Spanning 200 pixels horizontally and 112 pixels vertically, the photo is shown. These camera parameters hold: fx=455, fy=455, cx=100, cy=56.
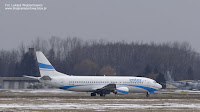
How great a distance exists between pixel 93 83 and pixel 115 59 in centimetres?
5759

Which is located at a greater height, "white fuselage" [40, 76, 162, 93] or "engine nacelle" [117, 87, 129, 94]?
"white fuselage" [40, 76, 162, 93]

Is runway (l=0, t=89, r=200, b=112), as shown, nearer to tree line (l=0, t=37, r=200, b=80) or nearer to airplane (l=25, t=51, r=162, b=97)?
airplane (l=25, t=51, r=162, b=97)

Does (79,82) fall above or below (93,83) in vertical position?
above

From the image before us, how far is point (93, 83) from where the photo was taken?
51.5 metres

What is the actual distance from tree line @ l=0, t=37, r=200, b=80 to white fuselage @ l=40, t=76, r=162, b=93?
28544 millimetres

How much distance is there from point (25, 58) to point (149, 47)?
116 ft

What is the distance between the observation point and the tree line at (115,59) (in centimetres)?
9516

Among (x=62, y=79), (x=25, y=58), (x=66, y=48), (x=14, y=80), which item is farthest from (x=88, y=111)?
(x=66, y=48)

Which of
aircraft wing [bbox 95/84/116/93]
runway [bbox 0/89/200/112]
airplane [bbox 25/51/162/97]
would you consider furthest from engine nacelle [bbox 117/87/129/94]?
runway [bbox 0/89/200/112]

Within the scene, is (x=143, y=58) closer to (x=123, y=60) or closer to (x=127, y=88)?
(x=123, y=60)

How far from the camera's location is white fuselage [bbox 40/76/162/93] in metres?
50.6

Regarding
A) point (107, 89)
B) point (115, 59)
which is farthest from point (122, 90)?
point (115, 59)

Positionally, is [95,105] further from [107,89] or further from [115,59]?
[115,59]

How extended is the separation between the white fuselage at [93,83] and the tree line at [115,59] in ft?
93.6
